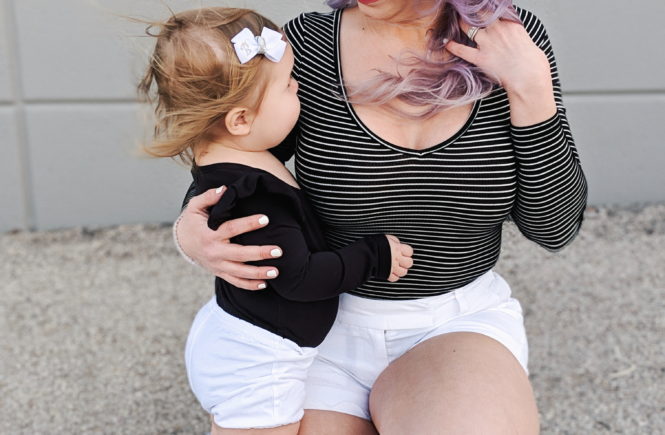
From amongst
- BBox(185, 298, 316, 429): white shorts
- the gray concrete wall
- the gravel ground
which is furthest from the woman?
the gray concrete wall

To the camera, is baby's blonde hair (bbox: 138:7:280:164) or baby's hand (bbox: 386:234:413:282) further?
baby's hand (bbox: 386:234:413:282)

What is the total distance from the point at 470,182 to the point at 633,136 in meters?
2.31

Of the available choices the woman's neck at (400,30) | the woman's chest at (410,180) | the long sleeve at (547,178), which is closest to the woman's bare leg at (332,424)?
the woman's chest at (410,180)

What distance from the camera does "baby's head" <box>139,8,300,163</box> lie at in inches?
59.1

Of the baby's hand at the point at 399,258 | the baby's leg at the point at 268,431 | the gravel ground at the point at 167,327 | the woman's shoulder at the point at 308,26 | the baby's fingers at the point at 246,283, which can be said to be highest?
the woman's shoulder at the point at 308,26

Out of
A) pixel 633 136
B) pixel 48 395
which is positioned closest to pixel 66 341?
pixel 48 395

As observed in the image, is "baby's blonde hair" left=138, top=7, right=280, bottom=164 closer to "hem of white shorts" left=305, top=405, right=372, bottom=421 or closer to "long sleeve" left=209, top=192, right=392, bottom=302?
"long sleeve" left=209, top=192, right=392, bottom=302

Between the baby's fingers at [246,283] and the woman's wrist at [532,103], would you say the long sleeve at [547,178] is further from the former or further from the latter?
the baby's fingers at [246,283]

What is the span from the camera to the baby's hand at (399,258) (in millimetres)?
1625

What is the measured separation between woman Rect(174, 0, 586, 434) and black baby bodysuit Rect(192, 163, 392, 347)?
33mm

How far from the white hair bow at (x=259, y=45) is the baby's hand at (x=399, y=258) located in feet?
1.37

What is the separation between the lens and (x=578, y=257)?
135 inches

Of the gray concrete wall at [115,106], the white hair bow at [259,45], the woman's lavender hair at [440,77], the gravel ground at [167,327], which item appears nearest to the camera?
the white hair bow at [259,45]

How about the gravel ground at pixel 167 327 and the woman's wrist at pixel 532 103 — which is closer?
the woman's wrist at pixel 532 103
